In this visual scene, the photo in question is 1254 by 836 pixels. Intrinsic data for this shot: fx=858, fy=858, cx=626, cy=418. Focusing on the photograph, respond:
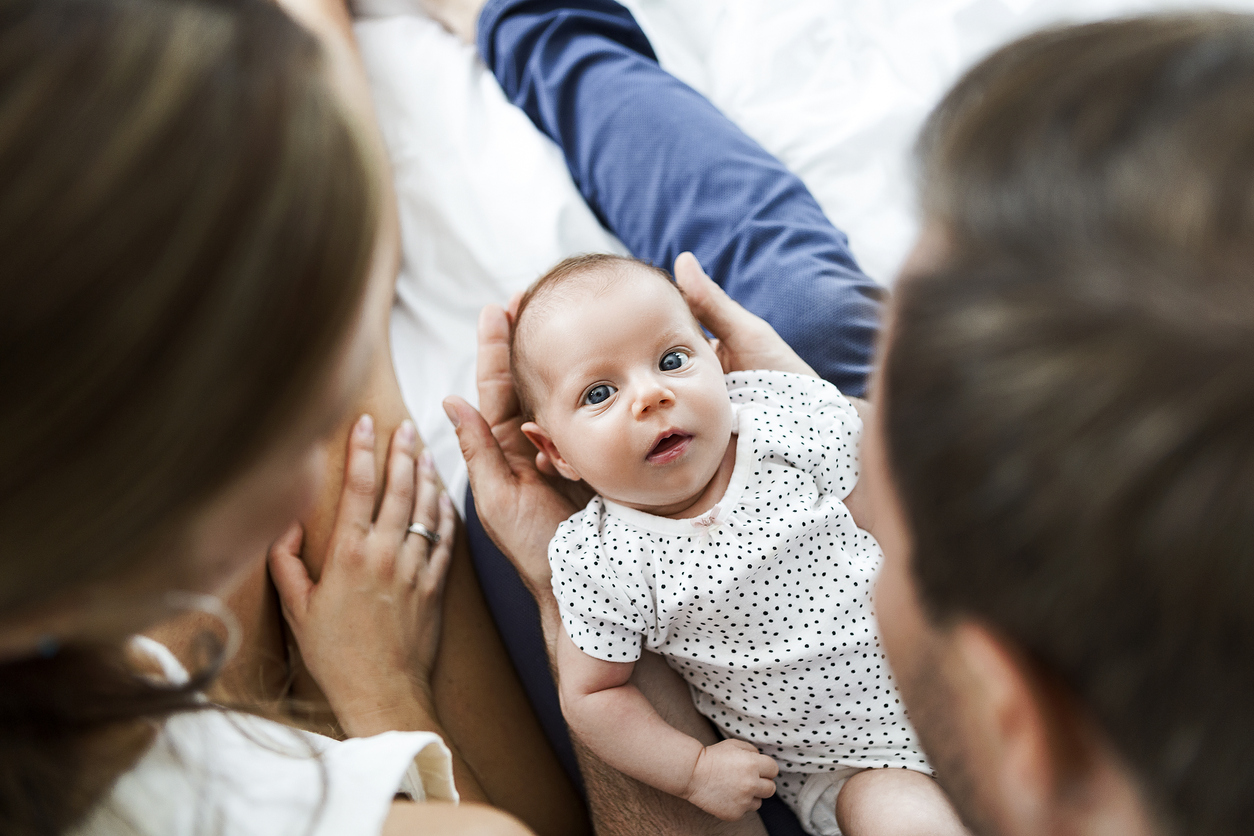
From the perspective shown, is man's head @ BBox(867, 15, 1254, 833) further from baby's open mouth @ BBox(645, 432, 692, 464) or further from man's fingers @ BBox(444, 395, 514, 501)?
man's fingers @ BBox(444, 395, 514, 501)

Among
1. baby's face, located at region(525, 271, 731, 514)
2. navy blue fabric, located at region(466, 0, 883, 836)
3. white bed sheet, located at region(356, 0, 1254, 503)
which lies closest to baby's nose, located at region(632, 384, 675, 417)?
baby's face, located at region(525, 271, 731, 514)

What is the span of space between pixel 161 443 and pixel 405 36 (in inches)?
65.1

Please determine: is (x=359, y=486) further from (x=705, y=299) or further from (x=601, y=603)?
(x=705, y=299)

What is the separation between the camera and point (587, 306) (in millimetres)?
1230

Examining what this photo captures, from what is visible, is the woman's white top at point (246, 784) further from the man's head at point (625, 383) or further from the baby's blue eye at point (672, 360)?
the baby's blue eye at point (672, 360)

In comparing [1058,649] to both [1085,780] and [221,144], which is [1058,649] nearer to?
[1085,780]

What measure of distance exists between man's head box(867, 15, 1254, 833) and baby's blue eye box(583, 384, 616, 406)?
0.65 meters

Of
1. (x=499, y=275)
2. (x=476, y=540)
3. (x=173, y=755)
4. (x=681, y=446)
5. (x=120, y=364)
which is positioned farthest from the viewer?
(x=499, y=275)

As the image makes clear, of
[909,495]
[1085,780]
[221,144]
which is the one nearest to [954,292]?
[909,495]

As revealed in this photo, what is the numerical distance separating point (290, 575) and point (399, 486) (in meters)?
0.21

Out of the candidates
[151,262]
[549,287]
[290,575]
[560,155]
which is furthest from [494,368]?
[151,262]

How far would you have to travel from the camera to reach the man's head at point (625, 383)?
46.6 inches

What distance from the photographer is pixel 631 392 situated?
1.19 metres

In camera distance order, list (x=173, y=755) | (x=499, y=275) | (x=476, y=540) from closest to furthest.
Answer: (x=173, y=755) < (x=476, y=540) < (x=499, y=275)
